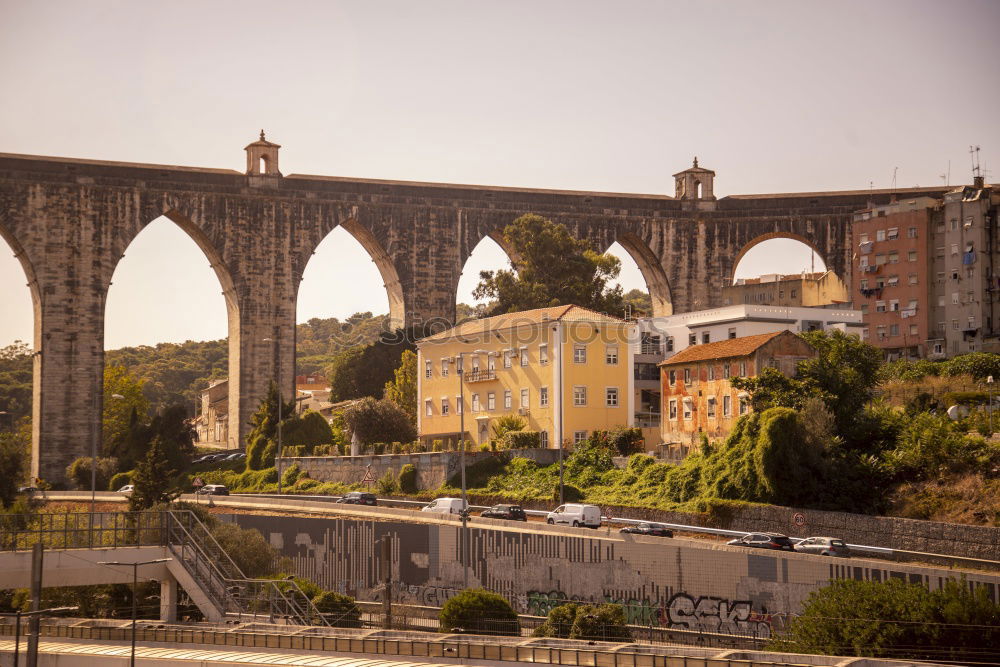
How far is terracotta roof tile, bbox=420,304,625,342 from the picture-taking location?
210 feet

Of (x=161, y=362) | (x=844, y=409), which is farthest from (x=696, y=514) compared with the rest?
(x=161, y=362)

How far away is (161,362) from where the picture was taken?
154500 mm

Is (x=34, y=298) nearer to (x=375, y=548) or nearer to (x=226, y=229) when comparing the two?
(x=226, y=229)

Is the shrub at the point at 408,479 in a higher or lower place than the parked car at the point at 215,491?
higher

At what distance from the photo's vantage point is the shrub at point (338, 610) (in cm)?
4109

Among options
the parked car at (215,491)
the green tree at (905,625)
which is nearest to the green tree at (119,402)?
the parked car at (215,491)

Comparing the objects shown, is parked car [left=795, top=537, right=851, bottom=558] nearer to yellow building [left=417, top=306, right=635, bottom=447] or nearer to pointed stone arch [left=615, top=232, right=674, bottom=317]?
yellow building [left=417, top=306, right=635, bottom=447]

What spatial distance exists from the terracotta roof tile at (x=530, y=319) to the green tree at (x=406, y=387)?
395 centimetres

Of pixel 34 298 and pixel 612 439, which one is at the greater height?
pixel 34 298

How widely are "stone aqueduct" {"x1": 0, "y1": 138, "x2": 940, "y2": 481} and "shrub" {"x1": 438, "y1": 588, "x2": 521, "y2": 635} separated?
145ft

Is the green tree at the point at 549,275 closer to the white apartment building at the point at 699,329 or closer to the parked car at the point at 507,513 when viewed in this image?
the white apartment building at the point at 699,329

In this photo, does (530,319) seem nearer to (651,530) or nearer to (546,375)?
(546,375)

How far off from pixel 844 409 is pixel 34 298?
48.2 meters

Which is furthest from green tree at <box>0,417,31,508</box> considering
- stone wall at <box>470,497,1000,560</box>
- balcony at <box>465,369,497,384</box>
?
stone wall at <box>470,497,1000,560</box>
